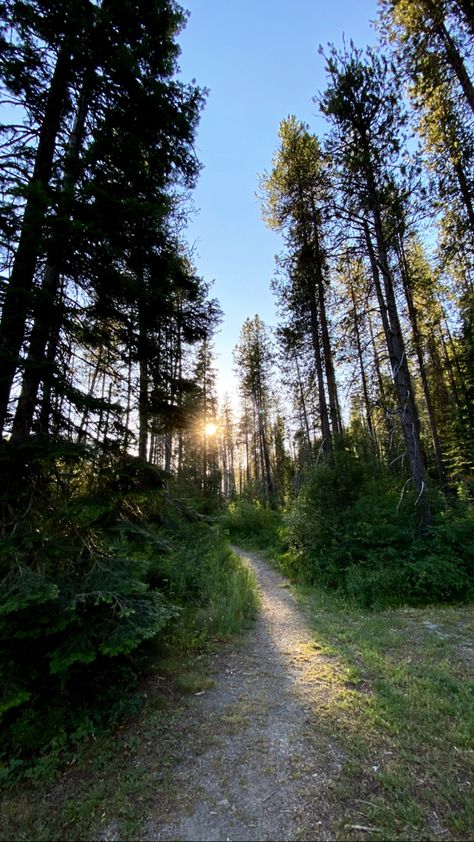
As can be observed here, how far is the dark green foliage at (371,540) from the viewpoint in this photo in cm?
617

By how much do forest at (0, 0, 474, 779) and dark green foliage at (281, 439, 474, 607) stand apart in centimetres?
4

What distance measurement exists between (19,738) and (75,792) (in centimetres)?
65

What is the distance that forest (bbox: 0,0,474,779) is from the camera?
2.96 m

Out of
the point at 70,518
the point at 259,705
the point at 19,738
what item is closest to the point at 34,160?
the point at 70,518

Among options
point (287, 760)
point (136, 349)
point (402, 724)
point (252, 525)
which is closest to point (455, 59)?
point (136, 349)

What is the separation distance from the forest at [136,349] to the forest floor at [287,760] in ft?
1.48

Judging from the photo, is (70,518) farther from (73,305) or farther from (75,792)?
(73,305)

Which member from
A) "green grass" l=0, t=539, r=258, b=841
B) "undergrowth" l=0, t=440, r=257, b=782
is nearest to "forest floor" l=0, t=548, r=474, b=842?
"green grass" l=0, t=539, r=258, b=841

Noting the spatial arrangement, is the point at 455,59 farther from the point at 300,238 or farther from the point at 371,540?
the point at 371,540

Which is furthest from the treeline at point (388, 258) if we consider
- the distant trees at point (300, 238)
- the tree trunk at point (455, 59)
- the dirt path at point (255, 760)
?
the dirt path at point (255, 760)

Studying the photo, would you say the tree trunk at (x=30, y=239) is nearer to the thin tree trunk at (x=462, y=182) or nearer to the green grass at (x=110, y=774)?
the green grass at (x=110, y=774)

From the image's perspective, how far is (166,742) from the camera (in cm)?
284

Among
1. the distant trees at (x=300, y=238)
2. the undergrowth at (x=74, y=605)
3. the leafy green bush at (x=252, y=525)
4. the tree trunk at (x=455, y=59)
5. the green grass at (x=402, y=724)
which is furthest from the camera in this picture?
the leafy green bush at (x=252, y=525)

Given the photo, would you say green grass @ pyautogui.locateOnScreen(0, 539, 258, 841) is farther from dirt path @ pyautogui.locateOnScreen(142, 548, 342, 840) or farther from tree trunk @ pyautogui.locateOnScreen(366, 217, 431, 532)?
tree trunk @ pyautogui.locateOnScreen(366, 217, 431, 532)
